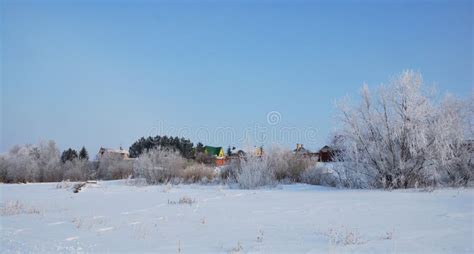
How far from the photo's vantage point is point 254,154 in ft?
70.6

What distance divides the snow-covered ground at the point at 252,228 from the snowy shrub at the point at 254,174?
312 inches

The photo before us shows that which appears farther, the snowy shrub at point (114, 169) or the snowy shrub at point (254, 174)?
the snowy shrub at point (114, 169)

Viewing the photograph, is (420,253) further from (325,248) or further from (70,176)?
(70,176)

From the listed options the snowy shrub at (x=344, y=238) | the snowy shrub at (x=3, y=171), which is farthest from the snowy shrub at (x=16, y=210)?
the snowy shrub at (x=3, y=171)

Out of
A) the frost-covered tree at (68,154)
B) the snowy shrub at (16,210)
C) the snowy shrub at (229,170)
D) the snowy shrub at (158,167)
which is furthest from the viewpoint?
the frost-covered tree at (68,154)

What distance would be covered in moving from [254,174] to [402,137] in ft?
23.7

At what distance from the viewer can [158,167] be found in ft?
88.1

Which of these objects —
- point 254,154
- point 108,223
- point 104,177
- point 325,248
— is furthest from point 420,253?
point 104,177

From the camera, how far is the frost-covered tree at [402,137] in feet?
51.5

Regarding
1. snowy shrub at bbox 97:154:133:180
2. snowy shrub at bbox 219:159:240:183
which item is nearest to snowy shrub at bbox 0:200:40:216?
snowy shrub at bbox 219:159:240:183

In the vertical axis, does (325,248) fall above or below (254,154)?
below

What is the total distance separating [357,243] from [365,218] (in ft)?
8.73

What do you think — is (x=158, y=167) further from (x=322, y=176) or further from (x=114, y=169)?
(x=322, y=176)

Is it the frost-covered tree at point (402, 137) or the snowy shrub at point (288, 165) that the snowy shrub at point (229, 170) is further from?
the frost-covered tree at point (402, 137)
